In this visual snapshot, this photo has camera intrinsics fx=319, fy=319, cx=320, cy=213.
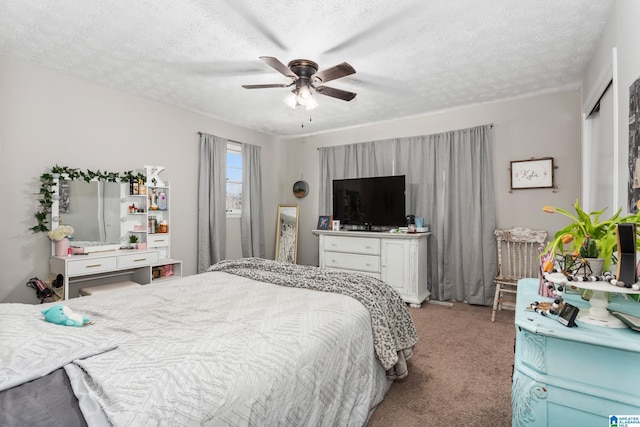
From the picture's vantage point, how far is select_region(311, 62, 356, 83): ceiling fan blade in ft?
7.86

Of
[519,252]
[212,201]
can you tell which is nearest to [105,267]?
[212,201]

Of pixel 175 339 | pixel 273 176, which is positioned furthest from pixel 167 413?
pixel 273 176

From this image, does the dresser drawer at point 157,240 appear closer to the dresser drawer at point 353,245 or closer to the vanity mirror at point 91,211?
the vanity mirror at point 91,211

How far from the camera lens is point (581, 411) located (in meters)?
0.94

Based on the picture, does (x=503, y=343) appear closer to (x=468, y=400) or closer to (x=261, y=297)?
(x=468, y=400)

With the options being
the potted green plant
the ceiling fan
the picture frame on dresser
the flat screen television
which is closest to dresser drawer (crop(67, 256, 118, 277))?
the ceiling fan

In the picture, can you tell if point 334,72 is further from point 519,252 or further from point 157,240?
point 519,252

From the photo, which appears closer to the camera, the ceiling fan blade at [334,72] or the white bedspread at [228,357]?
the white bedspread at [228,357]

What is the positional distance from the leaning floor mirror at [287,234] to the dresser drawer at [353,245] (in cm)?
94

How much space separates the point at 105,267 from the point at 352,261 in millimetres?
2894

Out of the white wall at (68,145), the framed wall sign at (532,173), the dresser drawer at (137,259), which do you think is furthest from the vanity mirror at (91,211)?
the framed wall sign at (532,173)

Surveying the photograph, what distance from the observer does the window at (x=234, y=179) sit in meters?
4.96

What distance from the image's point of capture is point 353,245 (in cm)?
444

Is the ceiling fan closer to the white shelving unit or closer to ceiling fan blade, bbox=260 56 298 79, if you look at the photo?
ceiling fan blade, bbox=260 56 298 79
